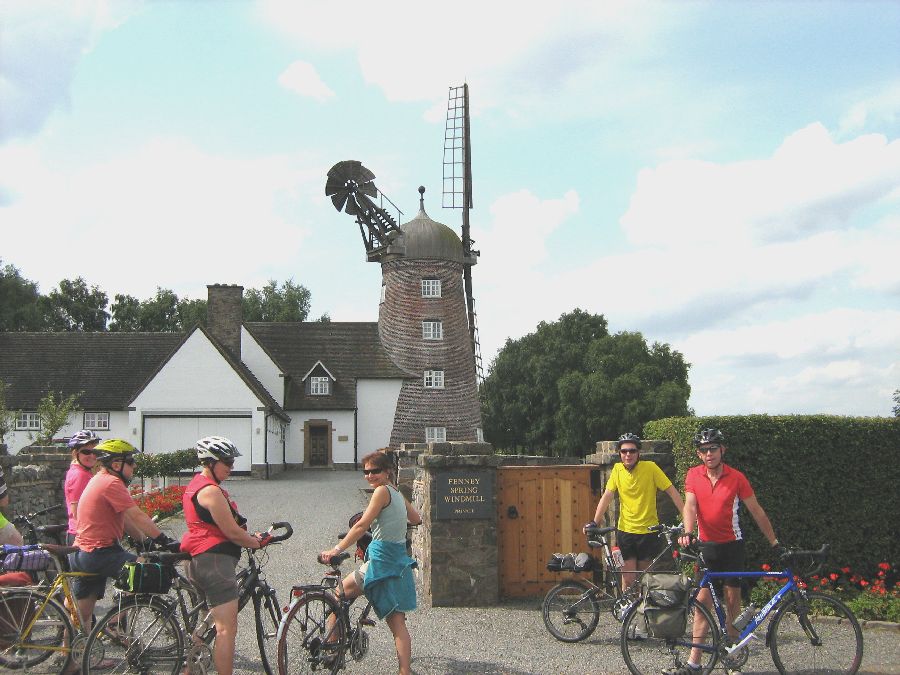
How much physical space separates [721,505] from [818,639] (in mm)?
1440

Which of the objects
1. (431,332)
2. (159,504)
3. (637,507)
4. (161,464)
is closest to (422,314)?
(431,332)

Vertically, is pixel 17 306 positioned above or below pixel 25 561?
above

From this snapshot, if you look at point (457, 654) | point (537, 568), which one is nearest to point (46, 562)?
point (457, 654)

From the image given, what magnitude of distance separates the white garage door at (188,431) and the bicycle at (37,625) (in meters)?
31.0

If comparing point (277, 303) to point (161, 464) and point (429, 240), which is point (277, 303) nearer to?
point (429, 240)

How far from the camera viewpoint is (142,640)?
7176 millimetres

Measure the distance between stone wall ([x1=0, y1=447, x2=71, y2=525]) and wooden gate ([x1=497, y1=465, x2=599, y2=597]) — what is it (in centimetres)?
683

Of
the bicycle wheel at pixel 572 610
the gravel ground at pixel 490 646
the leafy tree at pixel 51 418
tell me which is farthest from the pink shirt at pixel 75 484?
the leafy tree at pixel 51 418

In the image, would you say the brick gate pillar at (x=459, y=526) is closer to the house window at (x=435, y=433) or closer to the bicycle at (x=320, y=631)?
the bicycle at (x=320, y=631)

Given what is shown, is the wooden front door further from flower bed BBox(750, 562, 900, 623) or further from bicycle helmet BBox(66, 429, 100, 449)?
bicycle helmet BBox(66, 429, 100, 449)

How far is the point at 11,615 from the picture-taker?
7379 millimetres

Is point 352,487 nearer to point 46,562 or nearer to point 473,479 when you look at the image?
point 473,479

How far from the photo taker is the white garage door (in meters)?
38.1

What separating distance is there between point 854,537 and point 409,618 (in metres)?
6.25
